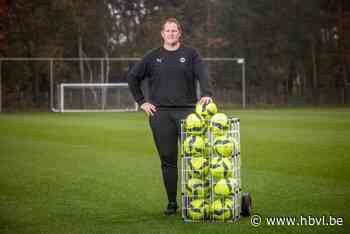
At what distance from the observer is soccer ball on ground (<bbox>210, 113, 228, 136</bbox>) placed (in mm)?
7950

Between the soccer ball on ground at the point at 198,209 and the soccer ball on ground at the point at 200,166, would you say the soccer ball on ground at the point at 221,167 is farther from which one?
the soccer ball on ground at the point at 198,209

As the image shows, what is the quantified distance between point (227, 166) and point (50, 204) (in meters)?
2.86

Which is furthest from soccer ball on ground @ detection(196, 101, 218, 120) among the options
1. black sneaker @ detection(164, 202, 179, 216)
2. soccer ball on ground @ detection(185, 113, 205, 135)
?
black sneaker @ detection(164, 202, 179, 216)

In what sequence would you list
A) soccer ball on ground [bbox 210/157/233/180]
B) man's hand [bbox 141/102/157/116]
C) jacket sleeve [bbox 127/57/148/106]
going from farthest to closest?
jacket sleeve [bbox 127/57/148/106], man's hand [bbox 141/102/157/116], soccer ball on ground [bbox 210/157/233/180]

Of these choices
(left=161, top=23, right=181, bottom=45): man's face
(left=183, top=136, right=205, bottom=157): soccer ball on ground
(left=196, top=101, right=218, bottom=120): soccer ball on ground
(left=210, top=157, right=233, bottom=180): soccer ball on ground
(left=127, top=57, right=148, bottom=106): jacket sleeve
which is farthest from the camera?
(left=127, top=57, right=148, bottom=106): jacket sleeve

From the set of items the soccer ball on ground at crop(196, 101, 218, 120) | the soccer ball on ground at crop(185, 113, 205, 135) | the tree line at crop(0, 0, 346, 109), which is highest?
the tree line at crop(0, 0, 346, 109)

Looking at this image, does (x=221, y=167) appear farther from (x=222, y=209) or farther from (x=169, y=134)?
(x=169, y=134)

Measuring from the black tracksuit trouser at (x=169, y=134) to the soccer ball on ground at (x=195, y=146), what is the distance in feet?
2.49

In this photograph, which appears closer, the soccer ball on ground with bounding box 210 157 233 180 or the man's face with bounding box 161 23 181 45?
the soccer ball on ground with bounding box 210 157 233 180

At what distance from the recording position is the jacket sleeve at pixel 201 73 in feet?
28.5

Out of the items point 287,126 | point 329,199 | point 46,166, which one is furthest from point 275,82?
point 329,199

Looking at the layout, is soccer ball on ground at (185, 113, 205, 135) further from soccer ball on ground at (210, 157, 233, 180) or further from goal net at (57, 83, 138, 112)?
goal net at (57, 83, 138, 112)

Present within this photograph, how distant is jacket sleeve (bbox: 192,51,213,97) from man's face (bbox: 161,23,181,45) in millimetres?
309

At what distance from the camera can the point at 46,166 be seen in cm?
1439
